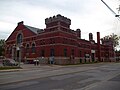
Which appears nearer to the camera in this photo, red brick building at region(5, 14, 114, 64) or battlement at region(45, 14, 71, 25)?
red brick building at region(5, 14, 114, 64)

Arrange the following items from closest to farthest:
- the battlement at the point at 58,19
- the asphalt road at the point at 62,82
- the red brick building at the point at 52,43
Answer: the asphalt road at the point at 62,82, the red brick building at the point at 52,43, the battlement at the point at 58,19

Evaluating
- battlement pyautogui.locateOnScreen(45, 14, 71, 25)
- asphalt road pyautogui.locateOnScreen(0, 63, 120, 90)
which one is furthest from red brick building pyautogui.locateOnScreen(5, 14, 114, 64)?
asphalt road pyautogui.locateOnScreen(0, 63, 120, 90)

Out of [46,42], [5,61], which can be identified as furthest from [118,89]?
[46,42]

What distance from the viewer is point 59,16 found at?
2047 inches

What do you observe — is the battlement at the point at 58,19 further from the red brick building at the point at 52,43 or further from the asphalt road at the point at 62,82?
the asphalt road at the point at 62,82

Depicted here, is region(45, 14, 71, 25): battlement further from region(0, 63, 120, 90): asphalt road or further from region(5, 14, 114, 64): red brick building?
region(0, 63, 120, 90): asphalt road

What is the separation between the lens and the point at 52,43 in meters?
51.2

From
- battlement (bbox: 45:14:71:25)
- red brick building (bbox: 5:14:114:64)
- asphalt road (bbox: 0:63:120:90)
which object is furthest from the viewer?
battlement (bbox: 45:14:71:25)

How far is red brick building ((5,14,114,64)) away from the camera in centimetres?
5041

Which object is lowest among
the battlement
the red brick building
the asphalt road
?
the asphalt road

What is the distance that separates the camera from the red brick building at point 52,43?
5041 centimetres

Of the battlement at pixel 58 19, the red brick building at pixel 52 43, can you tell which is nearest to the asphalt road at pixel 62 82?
the red brick building at pixel 52 43

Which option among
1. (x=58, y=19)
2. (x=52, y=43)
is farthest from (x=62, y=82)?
(x=58, y=19)

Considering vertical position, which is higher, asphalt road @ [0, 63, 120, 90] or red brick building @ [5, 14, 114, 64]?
red brick building @ [5, 14, 114, 64]
